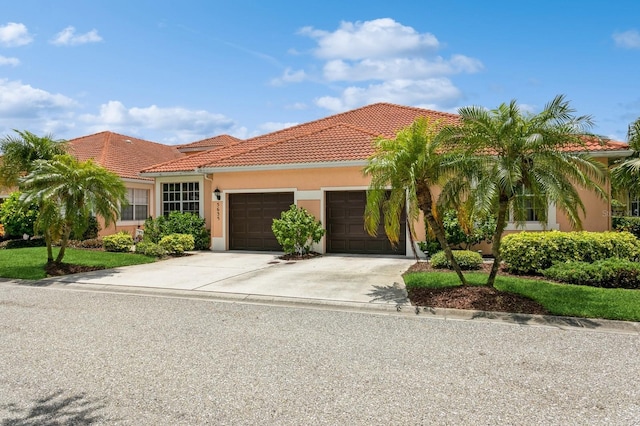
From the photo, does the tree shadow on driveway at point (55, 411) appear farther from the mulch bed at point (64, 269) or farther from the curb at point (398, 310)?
the mulch bed at point (64, 269)

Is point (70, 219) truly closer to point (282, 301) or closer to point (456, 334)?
point (282, 301)

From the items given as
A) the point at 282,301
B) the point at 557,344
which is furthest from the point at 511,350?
the point at 282,301

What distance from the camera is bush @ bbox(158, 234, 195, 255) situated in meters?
16.0

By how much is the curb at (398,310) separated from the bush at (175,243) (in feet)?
17.7

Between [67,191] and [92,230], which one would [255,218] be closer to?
[67,191]

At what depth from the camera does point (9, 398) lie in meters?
4.25

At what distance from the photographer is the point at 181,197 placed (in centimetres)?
1912

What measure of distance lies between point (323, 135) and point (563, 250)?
32.4 ft

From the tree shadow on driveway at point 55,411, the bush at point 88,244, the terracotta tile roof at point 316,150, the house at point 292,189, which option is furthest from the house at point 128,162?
the tree shadow on driveway at point 55,411

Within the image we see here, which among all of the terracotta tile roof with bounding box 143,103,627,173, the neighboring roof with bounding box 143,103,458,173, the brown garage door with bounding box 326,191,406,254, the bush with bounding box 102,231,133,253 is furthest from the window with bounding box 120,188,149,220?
the brown garage door with bounding box 326,191,406,254

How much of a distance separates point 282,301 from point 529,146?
5.49 metres

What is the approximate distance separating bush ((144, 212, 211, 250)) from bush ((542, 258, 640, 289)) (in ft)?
42.4

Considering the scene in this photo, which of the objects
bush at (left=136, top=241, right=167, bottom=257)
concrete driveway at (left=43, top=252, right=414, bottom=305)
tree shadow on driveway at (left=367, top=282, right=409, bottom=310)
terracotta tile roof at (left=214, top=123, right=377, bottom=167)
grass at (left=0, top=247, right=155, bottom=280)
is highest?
terracotta tile roof at (left=214, top=123, right=377, bottom=167)

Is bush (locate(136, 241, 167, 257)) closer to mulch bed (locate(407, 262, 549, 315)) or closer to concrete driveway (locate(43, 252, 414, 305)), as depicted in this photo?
concrete driveway (locate(43, 252, 414, 305))
